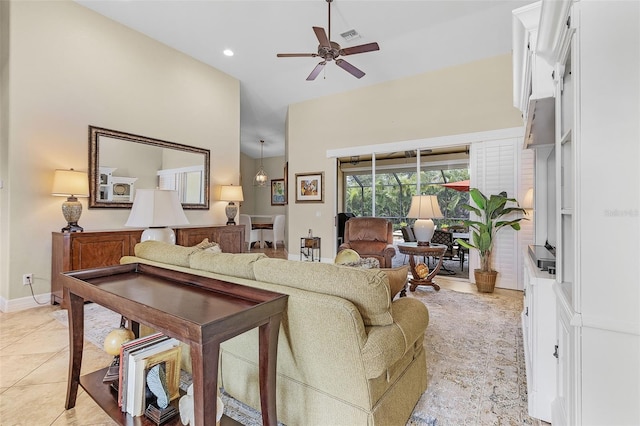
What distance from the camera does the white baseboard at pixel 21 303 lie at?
321 centimetres

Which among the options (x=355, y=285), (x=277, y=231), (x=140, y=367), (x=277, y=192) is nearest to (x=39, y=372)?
(x=140, y=367)

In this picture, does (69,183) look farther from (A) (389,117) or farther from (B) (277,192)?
(B) (277,192)

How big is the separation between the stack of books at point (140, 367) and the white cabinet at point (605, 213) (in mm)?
1703

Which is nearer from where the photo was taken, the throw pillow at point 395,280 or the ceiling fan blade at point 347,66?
the throw pillow at point 395,280

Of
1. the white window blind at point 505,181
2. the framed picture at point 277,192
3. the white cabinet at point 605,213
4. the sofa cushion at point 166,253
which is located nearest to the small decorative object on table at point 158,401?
the sofa cushion at point 166,253

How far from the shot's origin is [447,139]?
4895mm

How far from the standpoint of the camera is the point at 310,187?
6.41 metres

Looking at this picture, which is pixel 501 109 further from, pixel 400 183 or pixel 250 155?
pixel 250 155

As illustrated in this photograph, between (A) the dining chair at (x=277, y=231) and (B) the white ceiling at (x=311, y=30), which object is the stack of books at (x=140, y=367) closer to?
(B) the white ceiling at (x=311, y=30)

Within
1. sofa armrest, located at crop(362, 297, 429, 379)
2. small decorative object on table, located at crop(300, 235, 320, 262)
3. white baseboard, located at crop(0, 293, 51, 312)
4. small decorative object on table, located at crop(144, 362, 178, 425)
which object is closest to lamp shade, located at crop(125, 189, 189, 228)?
small decorative object on table, located at crop(144, 362, 178, 425)

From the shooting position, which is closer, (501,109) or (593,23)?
(593,23)

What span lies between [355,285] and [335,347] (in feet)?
0.87

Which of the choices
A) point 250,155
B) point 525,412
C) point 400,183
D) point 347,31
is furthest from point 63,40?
point 250,155

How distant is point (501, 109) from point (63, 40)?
A: 5.96 m
